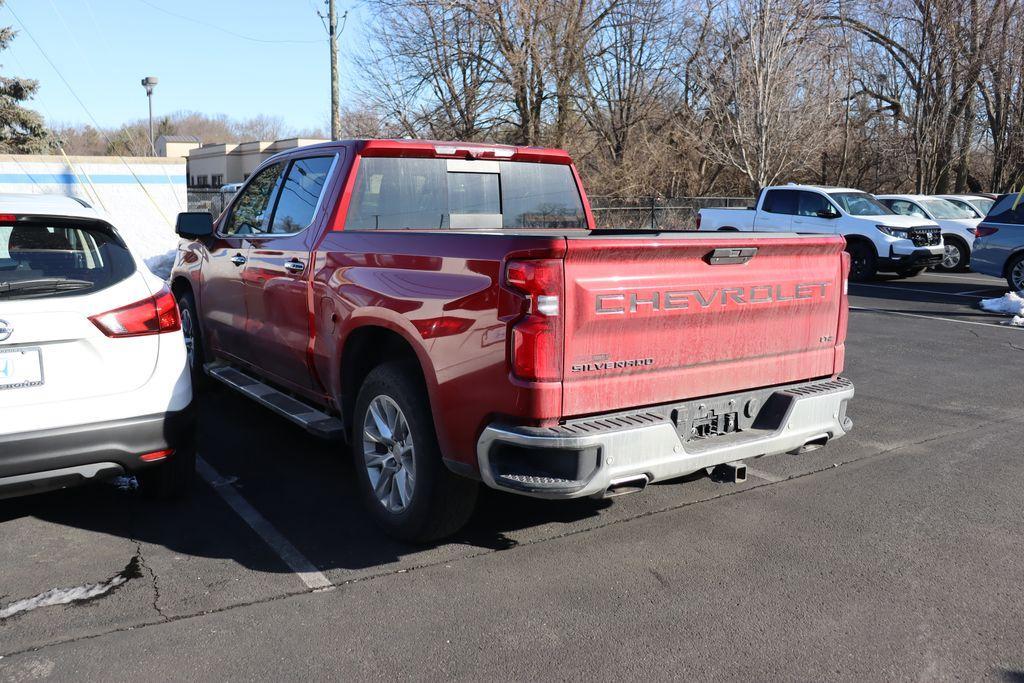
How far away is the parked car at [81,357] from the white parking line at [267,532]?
438 mm

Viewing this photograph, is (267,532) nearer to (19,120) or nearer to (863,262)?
(863,262)

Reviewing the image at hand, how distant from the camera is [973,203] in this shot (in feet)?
73.0

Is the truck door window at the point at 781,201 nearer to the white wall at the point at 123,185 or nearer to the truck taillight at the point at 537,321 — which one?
the white wall at the point at 123,185

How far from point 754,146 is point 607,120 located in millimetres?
5865

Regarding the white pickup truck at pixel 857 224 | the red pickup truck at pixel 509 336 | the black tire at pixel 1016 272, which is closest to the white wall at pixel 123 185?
the white pickup truck at pixel 857 224

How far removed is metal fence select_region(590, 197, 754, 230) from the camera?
2633 cm

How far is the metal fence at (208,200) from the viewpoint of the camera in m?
21.2

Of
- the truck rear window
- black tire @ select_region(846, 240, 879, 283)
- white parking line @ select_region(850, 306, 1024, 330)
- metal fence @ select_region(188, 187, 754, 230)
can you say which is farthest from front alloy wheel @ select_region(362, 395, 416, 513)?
metal fence @ select_region(188, 187, 754, 230)

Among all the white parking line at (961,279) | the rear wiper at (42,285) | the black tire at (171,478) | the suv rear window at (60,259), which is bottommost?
the black tire at (171,478)

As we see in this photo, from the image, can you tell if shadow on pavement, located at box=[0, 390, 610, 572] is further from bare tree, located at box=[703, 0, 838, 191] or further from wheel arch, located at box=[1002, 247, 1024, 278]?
bare tree, located at box=[703, 0, 838, 191]

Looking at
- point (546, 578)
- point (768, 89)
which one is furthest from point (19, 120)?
point (546, 578)

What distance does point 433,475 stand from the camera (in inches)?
158

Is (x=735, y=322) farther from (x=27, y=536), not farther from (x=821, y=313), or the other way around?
(x=27, y=536)

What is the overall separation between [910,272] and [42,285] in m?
17.8
